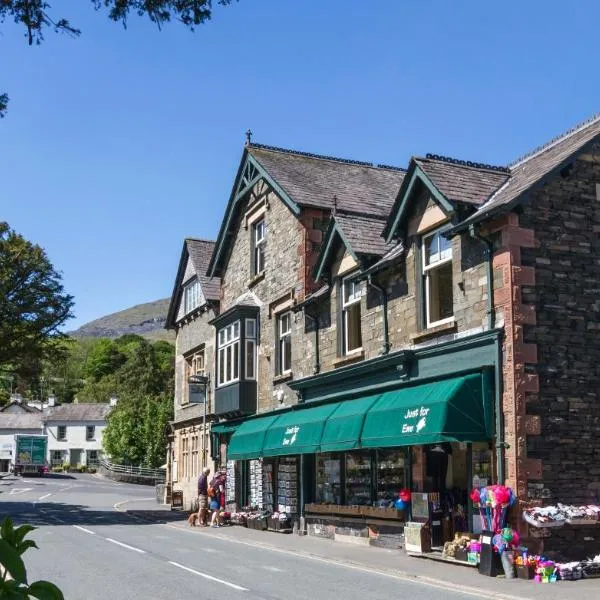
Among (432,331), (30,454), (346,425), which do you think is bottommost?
(30,454)

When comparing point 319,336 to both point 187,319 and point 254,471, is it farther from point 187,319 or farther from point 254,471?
point 187,319

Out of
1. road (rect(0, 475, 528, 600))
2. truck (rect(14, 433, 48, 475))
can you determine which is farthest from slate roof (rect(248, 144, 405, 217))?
truck (rect(14, 433, 48, 475))

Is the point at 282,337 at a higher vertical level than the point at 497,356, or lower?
higher

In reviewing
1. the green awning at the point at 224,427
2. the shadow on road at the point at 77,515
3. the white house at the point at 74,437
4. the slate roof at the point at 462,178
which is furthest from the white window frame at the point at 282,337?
the white house at the point at 74,437

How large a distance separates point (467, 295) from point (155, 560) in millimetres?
7941

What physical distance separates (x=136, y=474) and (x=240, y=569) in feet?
183

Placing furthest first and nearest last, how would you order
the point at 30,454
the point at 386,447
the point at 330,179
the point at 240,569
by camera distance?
the point at 30,454 < the point at 330,179 < the point at 386,447 < the point at 240,569

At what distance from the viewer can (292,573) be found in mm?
14711

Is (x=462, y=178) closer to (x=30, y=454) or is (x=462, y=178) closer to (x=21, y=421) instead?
(x=30, y=454)

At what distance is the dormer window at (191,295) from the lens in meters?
35.4

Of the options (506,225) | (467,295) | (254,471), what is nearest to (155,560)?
(467,295)

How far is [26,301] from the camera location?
3347 cm

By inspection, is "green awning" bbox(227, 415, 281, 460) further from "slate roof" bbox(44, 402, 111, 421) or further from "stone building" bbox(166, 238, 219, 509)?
"slate roof" bbox(44, 402, 111, 421)

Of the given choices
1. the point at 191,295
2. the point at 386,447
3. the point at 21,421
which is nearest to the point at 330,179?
the point at 386,447
